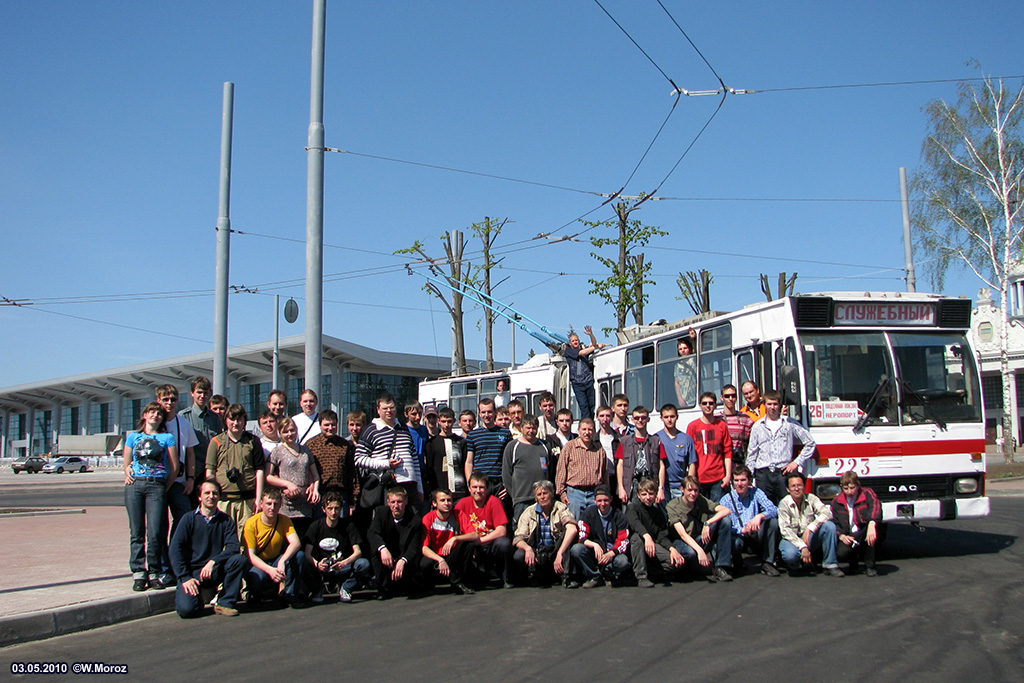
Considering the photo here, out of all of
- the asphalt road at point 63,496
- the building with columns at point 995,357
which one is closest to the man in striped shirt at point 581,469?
the asphalt road at point 63,496

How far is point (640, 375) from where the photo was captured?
47.6 ft

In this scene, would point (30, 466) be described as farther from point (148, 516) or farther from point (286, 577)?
point (286, 577)

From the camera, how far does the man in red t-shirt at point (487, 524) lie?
8797 millimetres

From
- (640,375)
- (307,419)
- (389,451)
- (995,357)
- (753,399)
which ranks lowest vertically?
(389,451)

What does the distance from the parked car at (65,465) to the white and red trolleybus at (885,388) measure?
176 ft

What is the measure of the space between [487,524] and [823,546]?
11.4 ft

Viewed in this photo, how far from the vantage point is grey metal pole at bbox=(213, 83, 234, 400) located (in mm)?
12703

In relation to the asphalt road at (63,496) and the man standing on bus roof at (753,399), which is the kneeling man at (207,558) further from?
the asphalt road at (63,496)

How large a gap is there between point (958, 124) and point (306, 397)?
1133 inches

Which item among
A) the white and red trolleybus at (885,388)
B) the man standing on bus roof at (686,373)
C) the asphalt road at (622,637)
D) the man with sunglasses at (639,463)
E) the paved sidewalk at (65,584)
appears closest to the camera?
the asphalt road at (622,637)

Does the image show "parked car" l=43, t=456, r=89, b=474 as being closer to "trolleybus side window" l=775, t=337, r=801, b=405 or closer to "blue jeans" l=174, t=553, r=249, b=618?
"blue jeans" l=174, t=553, r=249, b=618

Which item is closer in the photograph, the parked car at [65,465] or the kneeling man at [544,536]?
the kneeling man at [544,536]

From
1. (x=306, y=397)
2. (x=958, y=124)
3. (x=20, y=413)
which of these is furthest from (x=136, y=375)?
(x=306, y=397)

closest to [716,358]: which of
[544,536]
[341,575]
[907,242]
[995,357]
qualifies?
[544,536]
